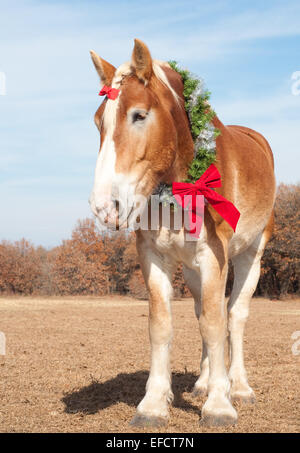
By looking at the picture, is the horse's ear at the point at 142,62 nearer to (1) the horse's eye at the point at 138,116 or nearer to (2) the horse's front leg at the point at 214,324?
(1) the horse's eye at the point at 138,116

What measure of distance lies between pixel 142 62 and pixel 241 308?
3092mm

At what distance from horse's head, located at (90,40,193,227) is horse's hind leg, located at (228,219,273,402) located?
87.0 inches

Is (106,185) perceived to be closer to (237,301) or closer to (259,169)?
(259,169)

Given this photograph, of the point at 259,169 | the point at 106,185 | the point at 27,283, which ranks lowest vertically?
the point at 27,283

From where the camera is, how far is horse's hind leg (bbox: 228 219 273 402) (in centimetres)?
553

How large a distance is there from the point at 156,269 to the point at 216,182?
37.2 inches

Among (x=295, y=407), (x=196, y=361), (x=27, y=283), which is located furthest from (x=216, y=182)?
(x=27, y=283)

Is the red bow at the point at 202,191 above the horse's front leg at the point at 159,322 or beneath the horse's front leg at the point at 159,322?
above

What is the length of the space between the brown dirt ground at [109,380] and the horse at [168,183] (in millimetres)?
321

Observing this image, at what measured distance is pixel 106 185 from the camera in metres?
3.58

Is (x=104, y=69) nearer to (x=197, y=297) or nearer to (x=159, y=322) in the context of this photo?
(x=159, y=322)

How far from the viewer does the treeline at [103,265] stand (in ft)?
103
